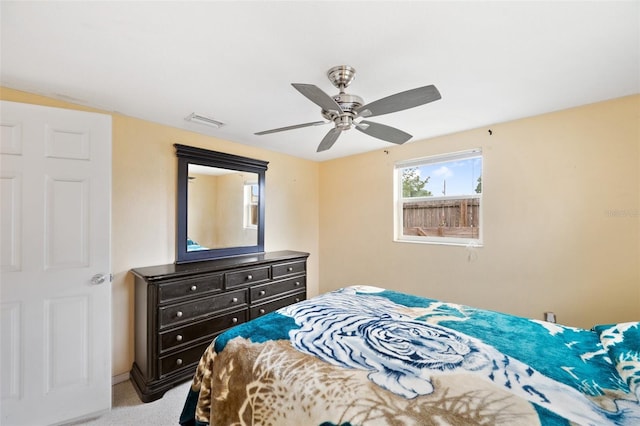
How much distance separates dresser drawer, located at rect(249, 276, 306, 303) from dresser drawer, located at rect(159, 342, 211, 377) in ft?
2.07

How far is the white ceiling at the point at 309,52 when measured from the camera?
1215 mm

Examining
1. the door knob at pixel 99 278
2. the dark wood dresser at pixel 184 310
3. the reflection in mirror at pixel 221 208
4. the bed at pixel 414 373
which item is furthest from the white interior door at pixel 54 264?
the bed at pixel 414 373

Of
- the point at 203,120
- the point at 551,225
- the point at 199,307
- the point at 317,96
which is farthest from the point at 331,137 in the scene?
the point at 551,225

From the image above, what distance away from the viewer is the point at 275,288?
119 inches

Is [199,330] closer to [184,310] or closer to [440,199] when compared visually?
[184,310]

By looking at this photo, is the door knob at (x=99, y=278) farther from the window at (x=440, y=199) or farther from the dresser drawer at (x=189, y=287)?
the window at (x=440, y=199)

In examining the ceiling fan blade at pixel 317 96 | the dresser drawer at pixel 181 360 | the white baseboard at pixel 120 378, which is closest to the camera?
the ceiling fan blade at pixel 317 96

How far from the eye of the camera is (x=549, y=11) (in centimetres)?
122

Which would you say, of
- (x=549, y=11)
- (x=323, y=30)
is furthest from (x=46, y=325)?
(x=549, y=11)

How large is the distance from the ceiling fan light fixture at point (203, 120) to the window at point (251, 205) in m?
0.90

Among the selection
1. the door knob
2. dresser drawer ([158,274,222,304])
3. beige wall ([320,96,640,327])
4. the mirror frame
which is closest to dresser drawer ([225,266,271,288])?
dresser drawer ([158,274,222,304])

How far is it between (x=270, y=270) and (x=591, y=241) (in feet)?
9.70

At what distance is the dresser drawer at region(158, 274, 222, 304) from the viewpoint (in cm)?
219

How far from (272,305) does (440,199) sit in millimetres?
2332
